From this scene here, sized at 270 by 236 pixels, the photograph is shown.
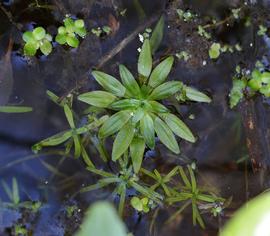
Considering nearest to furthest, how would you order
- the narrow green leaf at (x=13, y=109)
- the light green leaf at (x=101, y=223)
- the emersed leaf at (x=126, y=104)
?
the light green leaf at (x=101, y=223) < the emersed leaf at (x=126, y=104) < the narrow green leaf at (x=13, y=109)

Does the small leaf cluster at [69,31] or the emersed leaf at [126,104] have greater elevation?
the small leaf cluster at [69,31]

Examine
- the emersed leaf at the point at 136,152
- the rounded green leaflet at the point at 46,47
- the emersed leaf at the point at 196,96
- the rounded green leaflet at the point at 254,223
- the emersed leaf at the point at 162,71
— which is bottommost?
the emersed leaf at the point at 136,152

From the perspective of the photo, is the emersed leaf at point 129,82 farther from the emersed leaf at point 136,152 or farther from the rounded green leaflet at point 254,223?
the rounded green leaflet at point 254,223

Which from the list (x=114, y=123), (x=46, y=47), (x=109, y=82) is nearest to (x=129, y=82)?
(x=109, y=82)

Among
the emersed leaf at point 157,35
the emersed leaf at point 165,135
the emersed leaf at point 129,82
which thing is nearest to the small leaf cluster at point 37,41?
the emersed leaf at point 129,82

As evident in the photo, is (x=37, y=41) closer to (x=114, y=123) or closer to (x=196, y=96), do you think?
(x=114, y=123)

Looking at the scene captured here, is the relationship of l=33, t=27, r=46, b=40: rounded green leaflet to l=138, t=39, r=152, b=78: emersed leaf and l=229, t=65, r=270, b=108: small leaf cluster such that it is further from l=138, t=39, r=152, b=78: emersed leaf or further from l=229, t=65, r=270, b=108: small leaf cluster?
l=229, t=65, r=270, b=108: small leaf cluster
